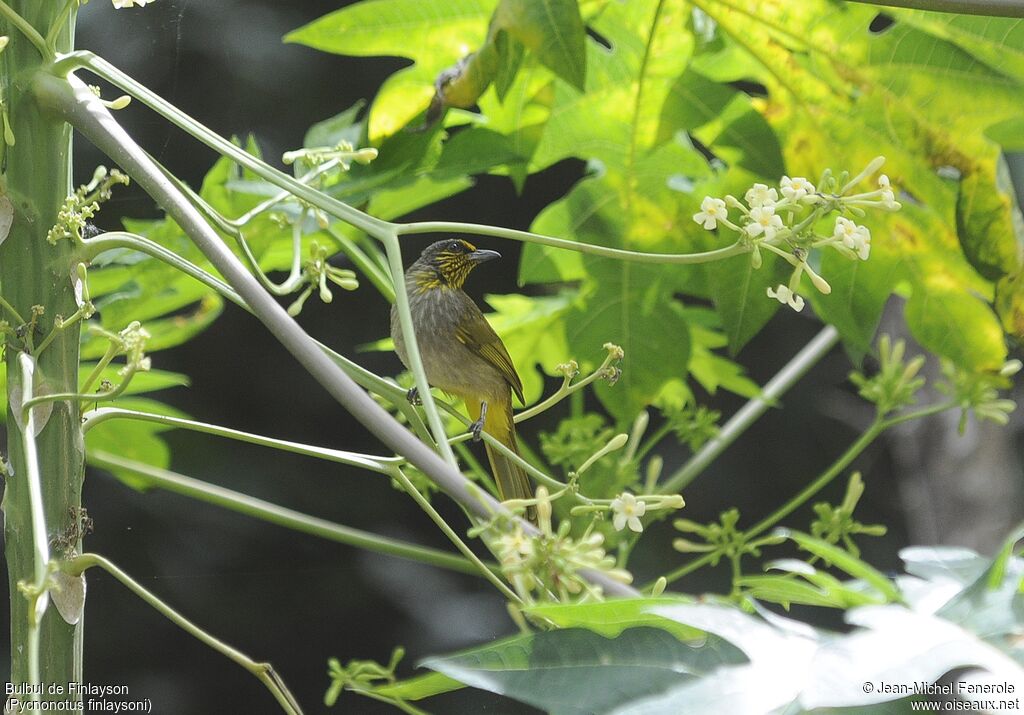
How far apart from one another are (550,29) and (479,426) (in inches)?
9.2

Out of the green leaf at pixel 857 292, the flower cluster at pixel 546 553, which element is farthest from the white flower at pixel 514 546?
the green leaf at pixel 857 292

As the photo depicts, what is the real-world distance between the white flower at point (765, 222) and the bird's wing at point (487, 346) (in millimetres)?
174

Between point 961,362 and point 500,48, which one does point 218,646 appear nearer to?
point 500,48

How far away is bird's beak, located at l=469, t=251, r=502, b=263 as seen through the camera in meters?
0.58

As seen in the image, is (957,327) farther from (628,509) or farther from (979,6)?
(628,509)

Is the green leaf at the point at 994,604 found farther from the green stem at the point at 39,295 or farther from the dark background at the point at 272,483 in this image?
the green stem at the point at 39,295

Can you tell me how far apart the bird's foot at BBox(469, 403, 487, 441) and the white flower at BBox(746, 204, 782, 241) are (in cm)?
15

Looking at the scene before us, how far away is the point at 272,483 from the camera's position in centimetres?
125

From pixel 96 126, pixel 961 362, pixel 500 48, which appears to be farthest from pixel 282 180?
pixel 961 362

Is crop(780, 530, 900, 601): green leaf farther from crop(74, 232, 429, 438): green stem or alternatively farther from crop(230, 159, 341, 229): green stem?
crop(230, 159, 341, 229): green stem

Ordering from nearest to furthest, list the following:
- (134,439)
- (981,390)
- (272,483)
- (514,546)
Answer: (514,546) → (981,390) → (134,439) → (272,483)

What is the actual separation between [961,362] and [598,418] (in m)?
0.26

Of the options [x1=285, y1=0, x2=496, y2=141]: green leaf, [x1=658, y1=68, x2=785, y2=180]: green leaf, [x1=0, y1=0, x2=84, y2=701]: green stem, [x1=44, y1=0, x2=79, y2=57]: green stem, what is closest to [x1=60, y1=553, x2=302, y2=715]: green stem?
[x1=0, y1=0, x2=84, y2=701]: green stem

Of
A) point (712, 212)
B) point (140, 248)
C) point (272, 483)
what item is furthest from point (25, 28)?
point (272, 483)
